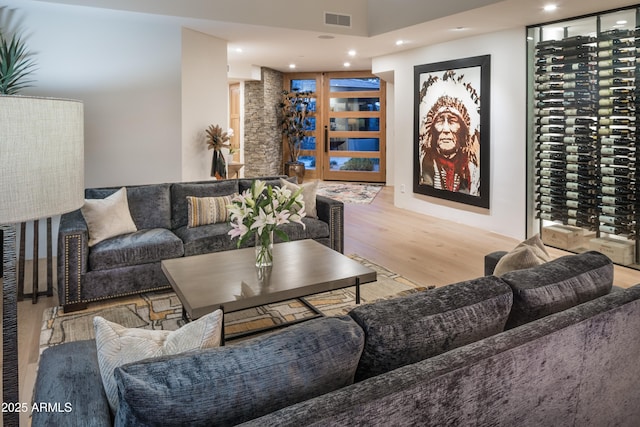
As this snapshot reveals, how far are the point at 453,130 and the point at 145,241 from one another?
458cm

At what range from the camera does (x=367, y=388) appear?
42.6 inches

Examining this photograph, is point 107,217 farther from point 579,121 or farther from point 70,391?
point 579,121

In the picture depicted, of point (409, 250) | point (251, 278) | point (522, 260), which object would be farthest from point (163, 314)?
point (409, 250)

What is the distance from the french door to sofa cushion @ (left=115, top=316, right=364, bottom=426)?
396 inches

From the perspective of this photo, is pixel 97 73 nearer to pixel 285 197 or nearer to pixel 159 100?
pixel 159 100

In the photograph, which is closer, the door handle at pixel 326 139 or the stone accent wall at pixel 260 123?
the stone accent wall at pixel 260 123

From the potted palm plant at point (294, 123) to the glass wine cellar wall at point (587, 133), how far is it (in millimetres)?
6402

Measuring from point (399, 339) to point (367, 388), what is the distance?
0.87 feet

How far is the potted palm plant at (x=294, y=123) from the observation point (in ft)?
36.4

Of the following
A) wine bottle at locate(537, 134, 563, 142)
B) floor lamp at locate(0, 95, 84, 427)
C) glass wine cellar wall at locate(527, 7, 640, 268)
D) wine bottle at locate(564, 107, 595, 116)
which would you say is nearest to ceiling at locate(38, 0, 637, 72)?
glass wine cellar wall at locate(527, 7, 640, 268)

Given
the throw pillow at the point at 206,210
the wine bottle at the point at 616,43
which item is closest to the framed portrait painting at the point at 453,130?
the wine bottle at the point at 616,43

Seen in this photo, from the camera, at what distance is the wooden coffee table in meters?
2.61

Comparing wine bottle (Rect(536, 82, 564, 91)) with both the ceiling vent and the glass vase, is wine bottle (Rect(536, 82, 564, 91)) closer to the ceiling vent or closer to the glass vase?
the ceiling vent

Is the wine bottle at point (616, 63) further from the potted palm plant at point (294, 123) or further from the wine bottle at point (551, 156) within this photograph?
the potted palm plant at point (294, 123)
